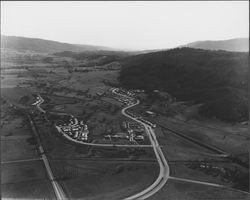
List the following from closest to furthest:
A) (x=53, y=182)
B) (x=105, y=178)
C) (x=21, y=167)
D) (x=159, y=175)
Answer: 1. (x=53, y=182)
2. (x=105, y=178)
3. (x=159, y=175)
4. (x=21, y=167)

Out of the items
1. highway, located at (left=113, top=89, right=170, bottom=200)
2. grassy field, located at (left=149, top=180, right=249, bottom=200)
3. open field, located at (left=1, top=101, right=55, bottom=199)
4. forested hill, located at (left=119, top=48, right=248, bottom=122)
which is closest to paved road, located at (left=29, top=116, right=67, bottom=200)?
open field, located at (left=1, top=101, right=55, bottom=199)

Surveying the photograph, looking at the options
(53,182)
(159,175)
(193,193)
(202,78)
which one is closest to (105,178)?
(53,182)

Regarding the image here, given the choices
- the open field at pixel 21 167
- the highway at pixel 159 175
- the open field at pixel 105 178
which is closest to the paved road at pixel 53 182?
the open field at pixel 21 167

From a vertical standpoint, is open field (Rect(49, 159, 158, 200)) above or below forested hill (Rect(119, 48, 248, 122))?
below

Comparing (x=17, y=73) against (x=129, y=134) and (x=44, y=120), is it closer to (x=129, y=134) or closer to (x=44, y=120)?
(x=44, y=120)

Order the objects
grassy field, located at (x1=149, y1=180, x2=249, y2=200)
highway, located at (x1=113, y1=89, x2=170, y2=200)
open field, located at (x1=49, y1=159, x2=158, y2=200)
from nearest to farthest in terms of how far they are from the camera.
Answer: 1. grassy field, located at (x1=149, y1=180, x2=249, y2=200)
2. highway, located at (x1=113, y1=89, x2=170, y2=200)
3. open field, located at (x1=49, y1=159, x2=158, y2=200)

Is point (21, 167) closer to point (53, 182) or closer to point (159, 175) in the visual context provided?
point (53, 182)

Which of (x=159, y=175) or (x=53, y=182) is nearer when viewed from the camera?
(x=53, y=182)

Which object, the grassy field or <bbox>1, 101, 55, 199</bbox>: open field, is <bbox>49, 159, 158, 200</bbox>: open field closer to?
<bbox>1, 101, 55, 199</bbox>: open field
